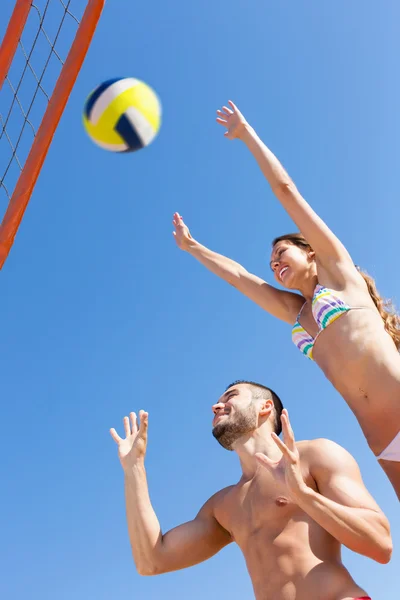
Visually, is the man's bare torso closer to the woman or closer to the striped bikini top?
the woman

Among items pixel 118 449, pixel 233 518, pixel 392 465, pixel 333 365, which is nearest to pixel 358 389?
pixel 333 365

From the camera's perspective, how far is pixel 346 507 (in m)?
3.10

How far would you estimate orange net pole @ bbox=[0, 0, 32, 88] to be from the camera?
5.81 m

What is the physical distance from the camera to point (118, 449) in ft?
13.3

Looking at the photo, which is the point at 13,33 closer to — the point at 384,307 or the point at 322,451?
the point at 384,307

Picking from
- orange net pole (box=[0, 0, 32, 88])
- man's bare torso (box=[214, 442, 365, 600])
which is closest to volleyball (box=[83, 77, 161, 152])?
orange net pole (box=[0, 0, 32, 88])

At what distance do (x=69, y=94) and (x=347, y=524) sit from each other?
4383mm

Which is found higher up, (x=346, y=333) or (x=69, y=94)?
(x=69, y=94)

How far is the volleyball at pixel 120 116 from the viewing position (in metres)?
5.15

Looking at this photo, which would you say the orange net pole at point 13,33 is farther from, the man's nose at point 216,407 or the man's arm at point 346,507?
the man's arm at point 346,507

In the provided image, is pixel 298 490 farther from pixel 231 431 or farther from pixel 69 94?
pixel 69 94

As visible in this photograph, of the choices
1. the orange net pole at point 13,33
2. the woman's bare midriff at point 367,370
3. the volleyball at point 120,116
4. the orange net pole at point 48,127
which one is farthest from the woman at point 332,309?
the orange net pole at point 13,33

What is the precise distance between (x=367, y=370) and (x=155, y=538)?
5.31ft

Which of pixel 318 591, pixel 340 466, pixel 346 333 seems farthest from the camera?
pixel 346 333
